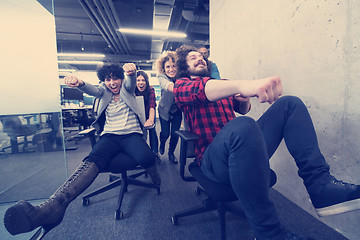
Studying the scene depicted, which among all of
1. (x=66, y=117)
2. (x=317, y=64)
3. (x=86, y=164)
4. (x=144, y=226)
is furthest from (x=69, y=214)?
(x=66, y=117)

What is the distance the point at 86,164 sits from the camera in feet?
3.50

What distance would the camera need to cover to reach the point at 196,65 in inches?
44.6

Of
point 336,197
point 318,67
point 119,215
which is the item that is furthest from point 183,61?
point 119,215

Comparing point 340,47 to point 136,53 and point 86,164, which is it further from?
point 136,53

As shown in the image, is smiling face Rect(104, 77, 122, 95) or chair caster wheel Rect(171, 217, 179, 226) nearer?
chair caster wheel Rect(171, 217, 179, 226)

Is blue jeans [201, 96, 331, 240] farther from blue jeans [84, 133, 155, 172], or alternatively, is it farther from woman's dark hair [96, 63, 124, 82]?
woman's dark hair [96, 63, 124, 82]

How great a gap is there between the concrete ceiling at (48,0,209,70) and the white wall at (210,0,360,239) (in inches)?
114

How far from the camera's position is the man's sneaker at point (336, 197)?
0.64m

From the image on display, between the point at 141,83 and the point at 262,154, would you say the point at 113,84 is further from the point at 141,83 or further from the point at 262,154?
the point at 262,154

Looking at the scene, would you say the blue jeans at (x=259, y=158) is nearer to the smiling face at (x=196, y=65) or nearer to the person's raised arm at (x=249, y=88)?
the person's raised arm at (x=249, y=88)

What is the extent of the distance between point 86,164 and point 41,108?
3.81 ft

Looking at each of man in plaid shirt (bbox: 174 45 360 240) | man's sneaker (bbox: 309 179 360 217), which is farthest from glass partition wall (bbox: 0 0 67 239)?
man's sneaker (bbox: 309 179 360 217)

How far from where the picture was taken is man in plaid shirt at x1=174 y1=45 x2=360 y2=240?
0.59 meters

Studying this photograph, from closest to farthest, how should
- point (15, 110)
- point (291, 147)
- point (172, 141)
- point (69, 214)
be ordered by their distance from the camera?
1. point (291, 147)
2. point (69, 214)
3. point (15, 110)
4. point (172, 141)
